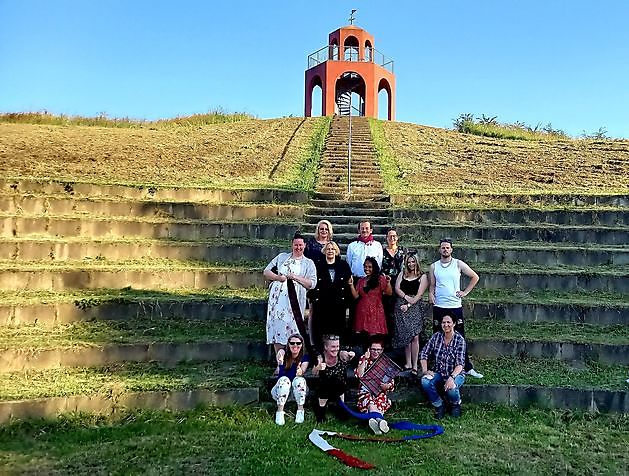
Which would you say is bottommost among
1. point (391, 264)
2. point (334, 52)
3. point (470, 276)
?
point (470, 276)

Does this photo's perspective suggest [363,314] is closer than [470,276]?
Yes

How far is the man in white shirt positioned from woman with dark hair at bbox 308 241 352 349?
34 centimetres

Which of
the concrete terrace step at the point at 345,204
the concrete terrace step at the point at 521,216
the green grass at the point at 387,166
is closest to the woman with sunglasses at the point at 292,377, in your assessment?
the concrete terrace step at the point at 521,216

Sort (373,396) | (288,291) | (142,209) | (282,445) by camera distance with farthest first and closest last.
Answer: (142,209), (288,291), (373,396), (282,445)

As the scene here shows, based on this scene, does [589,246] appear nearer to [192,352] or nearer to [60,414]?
[192,352]

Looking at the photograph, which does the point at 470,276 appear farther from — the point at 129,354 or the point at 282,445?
the point at 129,354

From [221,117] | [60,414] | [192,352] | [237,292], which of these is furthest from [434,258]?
[221,117]

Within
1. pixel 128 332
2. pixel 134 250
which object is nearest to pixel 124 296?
pixel 128 332

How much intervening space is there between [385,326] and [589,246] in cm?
437

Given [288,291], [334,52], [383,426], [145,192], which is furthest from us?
[334,52]

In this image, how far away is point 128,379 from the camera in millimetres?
5176

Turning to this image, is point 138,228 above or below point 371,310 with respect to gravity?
above

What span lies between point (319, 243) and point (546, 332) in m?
2.70

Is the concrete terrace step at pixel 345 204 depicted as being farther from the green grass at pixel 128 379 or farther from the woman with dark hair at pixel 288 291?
the green grass at pixel 128 379
